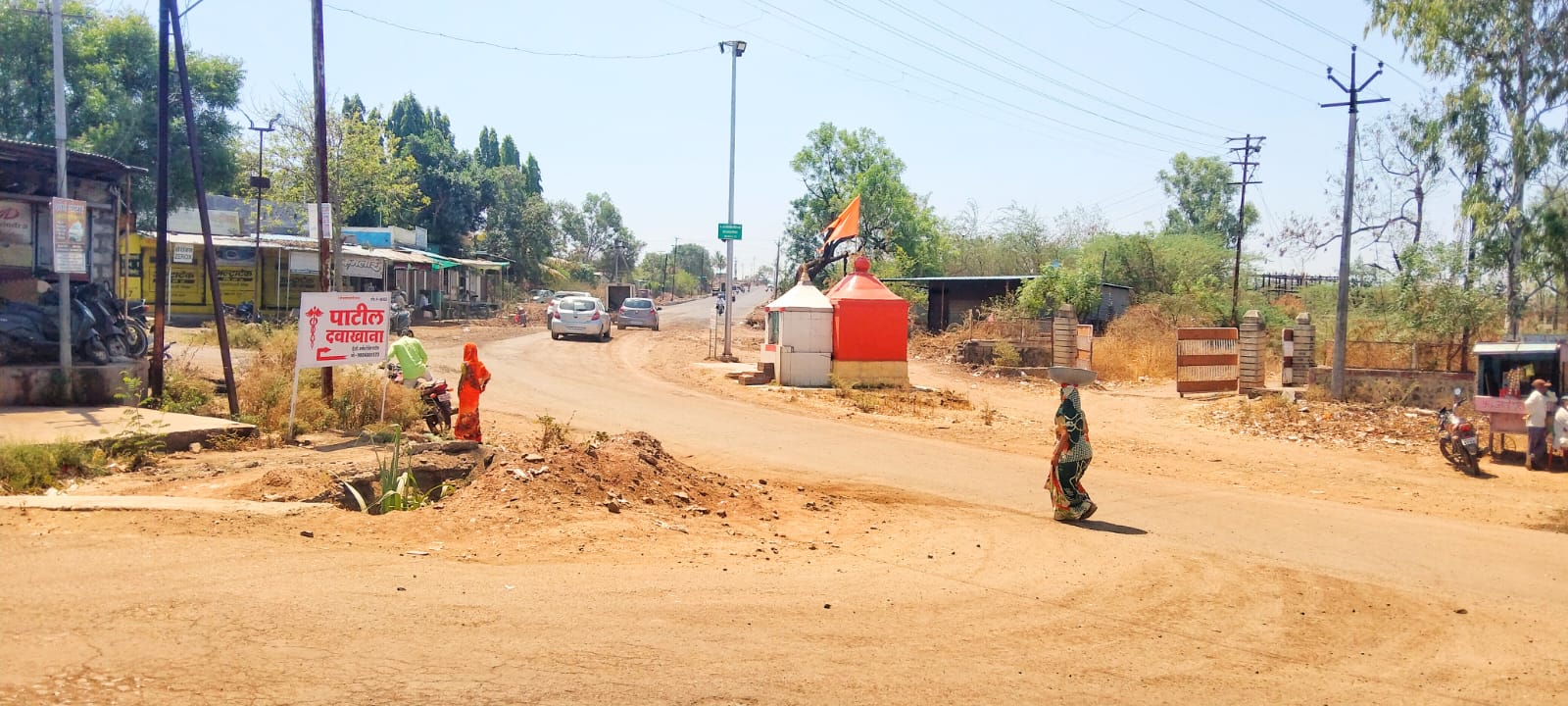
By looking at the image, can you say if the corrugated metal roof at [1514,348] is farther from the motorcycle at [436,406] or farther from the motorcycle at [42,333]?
the motorcycle at [42,333]

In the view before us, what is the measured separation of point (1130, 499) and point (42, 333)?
13.7 metres

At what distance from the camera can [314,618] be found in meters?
5.67

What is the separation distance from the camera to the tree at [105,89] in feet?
113

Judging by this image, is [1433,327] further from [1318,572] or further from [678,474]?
[678,474]

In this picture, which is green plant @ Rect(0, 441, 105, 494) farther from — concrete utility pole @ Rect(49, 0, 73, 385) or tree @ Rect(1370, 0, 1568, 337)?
tree @ Rect(1370, 0, 1568, 337)

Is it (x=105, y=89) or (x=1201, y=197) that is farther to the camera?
(x=1201, y=197)

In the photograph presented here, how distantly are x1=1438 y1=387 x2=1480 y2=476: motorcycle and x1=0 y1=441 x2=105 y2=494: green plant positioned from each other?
16732mm

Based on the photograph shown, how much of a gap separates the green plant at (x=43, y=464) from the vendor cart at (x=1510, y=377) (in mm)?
17771

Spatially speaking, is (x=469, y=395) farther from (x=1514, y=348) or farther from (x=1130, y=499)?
(x=1514, y=348)

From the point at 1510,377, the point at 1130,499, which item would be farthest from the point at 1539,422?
the point at 1130,499

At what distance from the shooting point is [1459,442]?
15.1 m

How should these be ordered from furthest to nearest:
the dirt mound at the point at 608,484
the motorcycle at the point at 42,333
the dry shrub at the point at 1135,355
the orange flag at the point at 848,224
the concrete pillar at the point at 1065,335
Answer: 1. the dry shrub at the point at 1135,355
2. the orange flag at the point at 848,224
3. the concrete pillar at the point at 1065,335
4. the motorcycle at the point at 42,333
5. the dirt mound at the point at 608,484

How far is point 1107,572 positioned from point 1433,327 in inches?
810

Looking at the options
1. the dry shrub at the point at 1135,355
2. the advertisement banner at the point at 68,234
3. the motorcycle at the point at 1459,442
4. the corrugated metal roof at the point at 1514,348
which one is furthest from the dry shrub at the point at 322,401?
the dry shrub at the point at 1135,355
